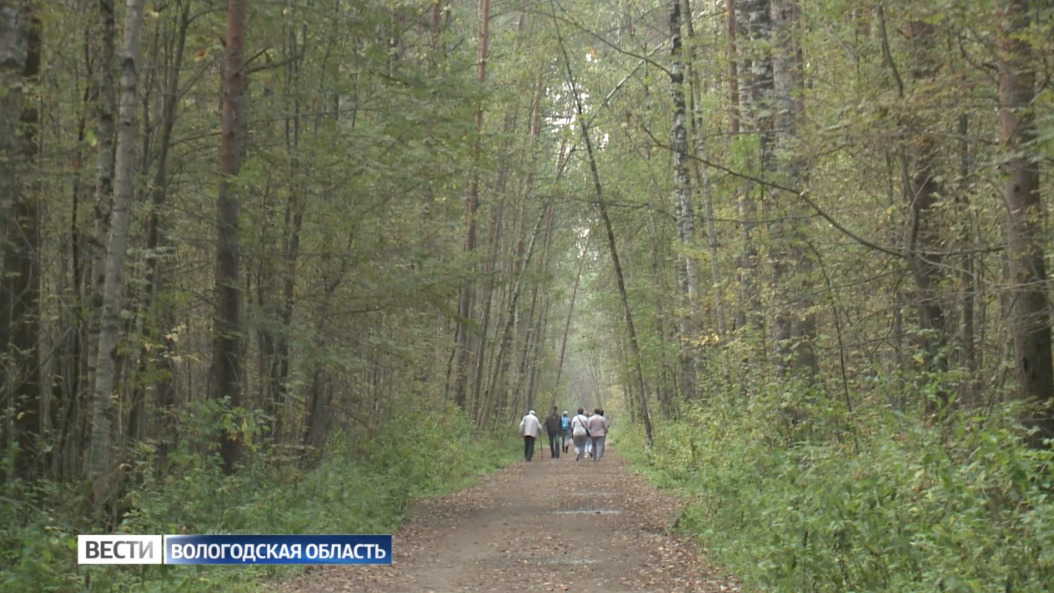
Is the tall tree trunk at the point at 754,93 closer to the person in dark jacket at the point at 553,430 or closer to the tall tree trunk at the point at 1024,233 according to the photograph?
the tall tree trunk at the point at 1024,233

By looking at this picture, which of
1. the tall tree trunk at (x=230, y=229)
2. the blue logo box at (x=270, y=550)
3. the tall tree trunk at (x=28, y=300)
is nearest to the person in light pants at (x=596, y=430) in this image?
the tall tree trunk at (x=230, y=229)

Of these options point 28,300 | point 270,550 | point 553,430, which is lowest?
point 270,550

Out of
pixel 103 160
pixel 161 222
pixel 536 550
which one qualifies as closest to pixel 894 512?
pixel 536 550

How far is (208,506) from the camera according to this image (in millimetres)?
10555

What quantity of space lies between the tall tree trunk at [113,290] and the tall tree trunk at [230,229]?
12.5 ft

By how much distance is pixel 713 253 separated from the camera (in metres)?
17.5

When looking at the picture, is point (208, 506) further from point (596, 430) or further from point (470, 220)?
point (596, 430)

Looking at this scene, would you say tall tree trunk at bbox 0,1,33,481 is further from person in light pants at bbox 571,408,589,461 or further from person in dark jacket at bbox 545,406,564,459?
person in dark jacket at bbox 545,406,564,459

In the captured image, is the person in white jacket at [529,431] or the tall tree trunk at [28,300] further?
the person in white jacket at [529,431]

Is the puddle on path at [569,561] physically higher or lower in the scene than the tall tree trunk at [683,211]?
lower

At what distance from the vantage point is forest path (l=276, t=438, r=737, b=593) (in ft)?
30.3

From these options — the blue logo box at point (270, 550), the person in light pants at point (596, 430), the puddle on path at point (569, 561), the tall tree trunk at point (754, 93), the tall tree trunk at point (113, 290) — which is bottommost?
the puddle on path at point (569, 561)

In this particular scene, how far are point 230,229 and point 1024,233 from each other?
8947 mm

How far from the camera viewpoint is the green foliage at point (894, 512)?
6.07 metres
